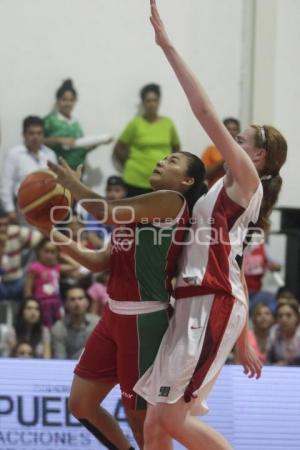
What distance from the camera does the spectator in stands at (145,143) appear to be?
11.5m

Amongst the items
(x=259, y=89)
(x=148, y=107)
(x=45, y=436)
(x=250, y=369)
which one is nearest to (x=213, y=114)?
(x=250, y=369)

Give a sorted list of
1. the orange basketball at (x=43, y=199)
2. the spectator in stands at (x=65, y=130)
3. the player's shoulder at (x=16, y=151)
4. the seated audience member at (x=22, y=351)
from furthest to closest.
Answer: the spectator in stands at (x=65, y=130)
the player's shoulder at (x=16, y=151)
the seated audience member at (x=22, y=351)
the orange basketball at (x=43, y=199)

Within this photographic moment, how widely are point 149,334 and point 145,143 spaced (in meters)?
6.80

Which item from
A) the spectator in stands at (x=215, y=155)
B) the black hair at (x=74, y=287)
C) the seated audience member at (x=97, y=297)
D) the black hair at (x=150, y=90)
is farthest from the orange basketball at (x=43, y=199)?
the black hair at (x=150, y=90)

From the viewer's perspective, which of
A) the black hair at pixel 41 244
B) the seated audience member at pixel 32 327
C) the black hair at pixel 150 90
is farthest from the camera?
the black hair at pixel 150 90

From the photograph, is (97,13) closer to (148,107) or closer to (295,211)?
(148,107)

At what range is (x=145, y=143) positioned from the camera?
456 inches

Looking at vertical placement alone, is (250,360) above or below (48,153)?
below

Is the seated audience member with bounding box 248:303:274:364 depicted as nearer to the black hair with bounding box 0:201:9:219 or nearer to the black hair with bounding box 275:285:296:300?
the black hair with bounding box 275:285:296:300

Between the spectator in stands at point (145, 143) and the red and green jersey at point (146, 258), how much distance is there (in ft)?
21.0

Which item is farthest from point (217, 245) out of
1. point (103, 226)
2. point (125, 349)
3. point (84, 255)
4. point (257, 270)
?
point (103, 226)

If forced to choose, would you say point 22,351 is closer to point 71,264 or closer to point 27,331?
point 27,331

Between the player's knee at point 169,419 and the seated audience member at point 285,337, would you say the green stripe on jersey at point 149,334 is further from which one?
the seated audience member at point 285,337

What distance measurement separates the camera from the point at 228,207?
4.72 m
